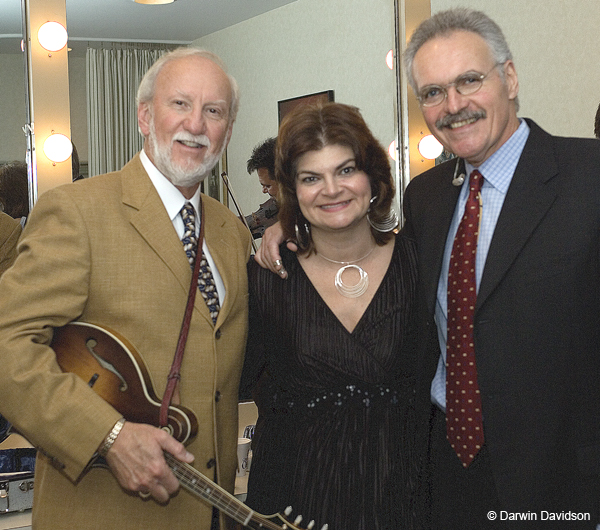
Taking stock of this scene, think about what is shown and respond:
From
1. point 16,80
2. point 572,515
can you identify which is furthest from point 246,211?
point 572,515

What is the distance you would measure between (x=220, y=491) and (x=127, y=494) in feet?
0.75

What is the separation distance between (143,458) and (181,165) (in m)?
0.69

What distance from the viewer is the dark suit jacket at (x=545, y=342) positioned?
1521mm

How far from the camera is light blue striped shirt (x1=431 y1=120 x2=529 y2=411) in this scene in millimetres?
1654

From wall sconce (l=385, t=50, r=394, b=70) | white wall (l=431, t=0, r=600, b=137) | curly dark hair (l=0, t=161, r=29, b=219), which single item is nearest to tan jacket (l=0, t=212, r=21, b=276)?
curly dark hair (l=0, t=161, r=29, b=219)

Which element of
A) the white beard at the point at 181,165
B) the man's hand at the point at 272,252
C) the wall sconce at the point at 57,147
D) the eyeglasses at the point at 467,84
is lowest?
the man's hand at the point at 272,252

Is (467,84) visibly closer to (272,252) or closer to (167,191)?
(272,252)

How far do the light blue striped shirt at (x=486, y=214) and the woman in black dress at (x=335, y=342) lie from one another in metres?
0.07

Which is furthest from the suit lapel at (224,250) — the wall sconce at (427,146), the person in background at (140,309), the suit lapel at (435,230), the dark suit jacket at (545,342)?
the wall sconce at (427,146)

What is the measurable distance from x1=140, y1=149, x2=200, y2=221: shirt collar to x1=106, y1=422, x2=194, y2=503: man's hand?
21.0 inches

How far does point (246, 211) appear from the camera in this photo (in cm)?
292

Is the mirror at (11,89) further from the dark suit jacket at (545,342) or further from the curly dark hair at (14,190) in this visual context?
the dark suit jacket at (545,342)

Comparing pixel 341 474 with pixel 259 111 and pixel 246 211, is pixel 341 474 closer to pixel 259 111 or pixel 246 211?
pixel 246 211

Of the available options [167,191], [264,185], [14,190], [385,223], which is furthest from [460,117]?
[14,190]
